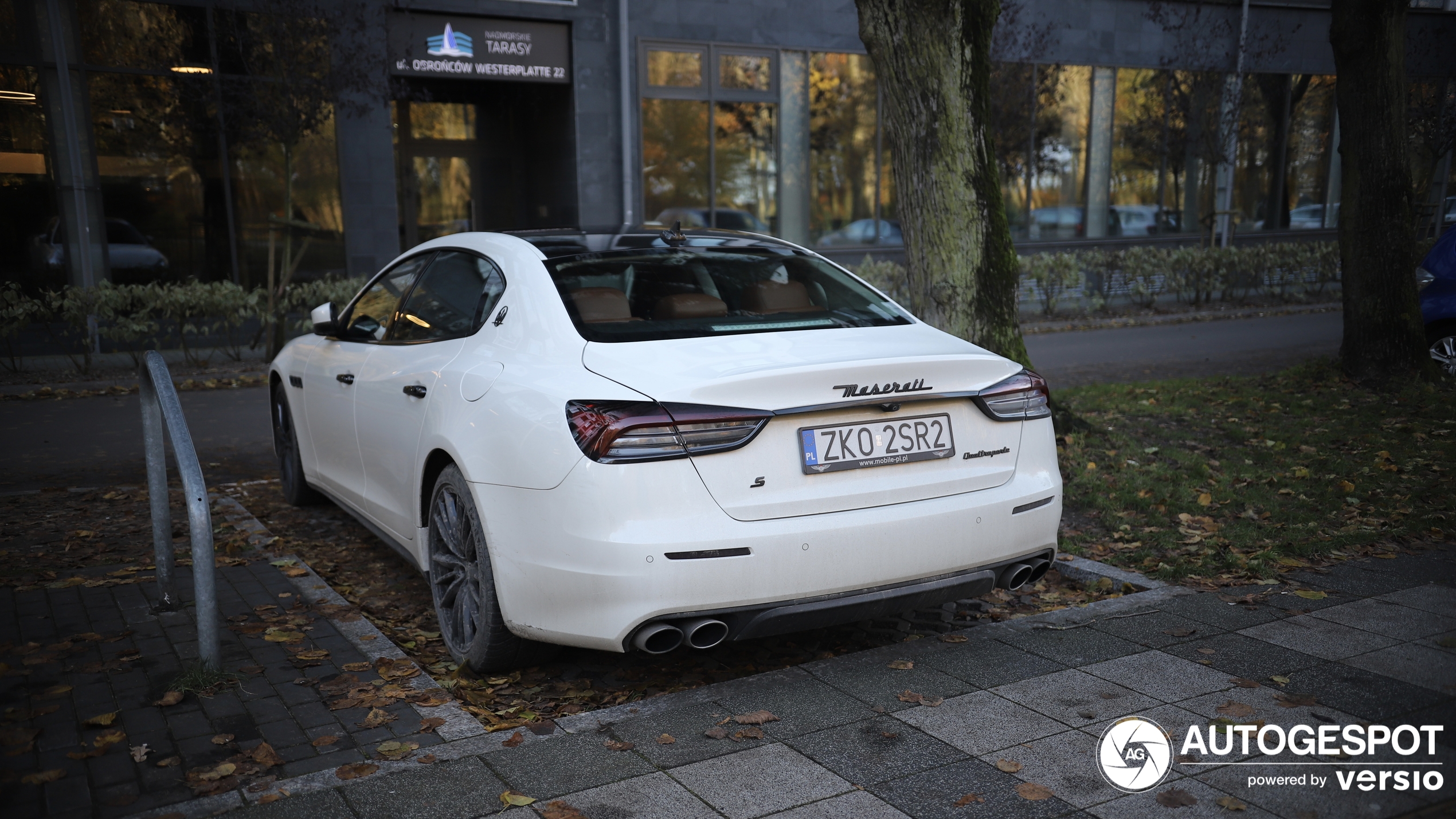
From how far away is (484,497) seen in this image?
12.0ft

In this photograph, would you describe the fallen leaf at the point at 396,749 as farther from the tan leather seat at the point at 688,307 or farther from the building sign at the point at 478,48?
the building sign at the point at 478,48

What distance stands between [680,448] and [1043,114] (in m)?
20.7

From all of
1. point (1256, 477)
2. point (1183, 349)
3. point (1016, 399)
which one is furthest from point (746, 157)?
point (1016, 399)

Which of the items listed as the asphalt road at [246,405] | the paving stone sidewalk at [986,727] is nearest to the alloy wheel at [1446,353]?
the asphalt road at [246,405]

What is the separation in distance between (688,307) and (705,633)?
1.30m

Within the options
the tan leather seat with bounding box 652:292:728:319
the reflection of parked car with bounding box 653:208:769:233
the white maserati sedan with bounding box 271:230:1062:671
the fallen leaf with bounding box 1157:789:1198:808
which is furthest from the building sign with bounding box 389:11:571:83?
the fallen leaf with bounding box 1157:789:1198:808

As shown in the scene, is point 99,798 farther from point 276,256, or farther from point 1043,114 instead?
point 1043,114

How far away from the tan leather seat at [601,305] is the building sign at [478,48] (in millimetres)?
14240

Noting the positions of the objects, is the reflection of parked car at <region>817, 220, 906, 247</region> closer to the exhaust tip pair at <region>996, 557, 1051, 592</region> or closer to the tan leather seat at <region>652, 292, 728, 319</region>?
the tan leather seat at <region>652, 292, 728, 319</region>

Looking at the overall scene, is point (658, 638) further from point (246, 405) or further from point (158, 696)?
point (246, 405)

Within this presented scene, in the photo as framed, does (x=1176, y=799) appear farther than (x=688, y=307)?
No

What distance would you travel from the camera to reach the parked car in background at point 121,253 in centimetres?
1474

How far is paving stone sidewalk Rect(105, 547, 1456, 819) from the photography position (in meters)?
2.90

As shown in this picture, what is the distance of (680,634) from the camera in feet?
11.1
